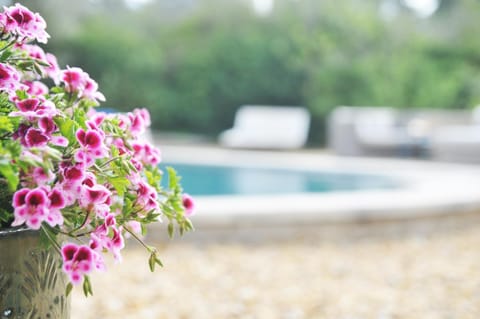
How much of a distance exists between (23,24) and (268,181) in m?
5.68

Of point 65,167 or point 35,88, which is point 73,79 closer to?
point 35,88

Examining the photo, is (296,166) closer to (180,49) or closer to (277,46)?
(277,46)

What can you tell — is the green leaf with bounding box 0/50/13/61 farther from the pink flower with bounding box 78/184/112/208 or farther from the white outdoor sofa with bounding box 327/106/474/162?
the white outdoor sofa with bounding box 327/106/474/162

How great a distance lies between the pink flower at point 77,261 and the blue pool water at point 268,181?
509 centimetres

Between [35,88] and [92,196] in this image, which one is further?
[35,88]

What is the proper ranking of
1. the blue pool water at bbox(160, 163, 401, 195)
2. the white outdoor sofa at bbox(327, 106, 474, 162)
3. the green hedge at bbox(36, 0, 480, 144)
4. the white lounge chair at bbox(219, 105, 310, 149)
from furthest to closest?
the green hedge at bbox(36, 0, 480, 144) < the white lounge chair at bbox(219, 105, 310, 149) < the white outdoor sofa at bbox(327, 106, 474, 162) < the blue pool water at bbox(160, 163, 401, 195)

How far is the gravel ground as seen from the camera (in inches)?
93.6

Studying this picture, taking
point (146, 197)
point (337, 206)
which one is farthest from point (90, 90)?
point (337, 206)

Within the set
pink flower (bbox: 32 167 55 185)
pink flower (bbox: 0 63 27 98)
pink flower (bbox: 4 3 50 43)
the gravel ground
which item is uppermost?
pink flower (bbox: 4 3 50 43)

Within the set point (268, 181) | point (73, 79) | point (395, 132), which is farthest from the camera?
point (395, 132)

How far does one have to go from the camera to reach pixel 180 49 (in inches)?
484

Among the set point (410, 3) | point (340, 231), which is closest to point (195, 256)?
point (340, 231)

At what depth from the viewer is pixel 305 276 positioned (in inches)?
113

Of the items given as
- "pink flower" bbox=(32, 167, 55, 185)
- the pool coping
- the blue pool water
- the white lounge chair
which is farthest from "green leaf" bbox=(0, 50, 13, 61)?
the white lounge chair
